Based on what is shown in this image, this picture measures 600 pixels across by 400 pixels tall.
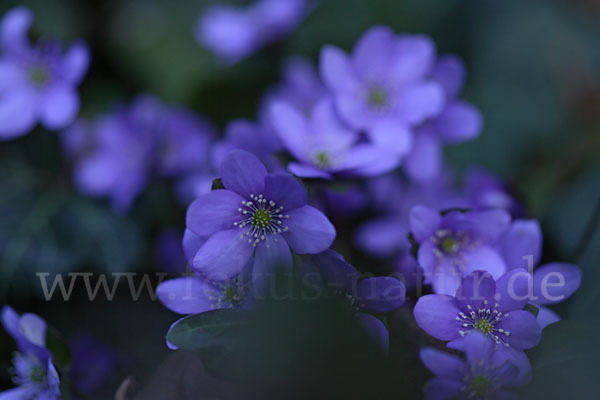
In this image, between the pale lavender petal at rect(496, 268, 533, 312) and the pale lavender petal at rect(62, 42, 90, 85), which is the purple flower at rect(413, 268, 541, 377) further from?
the pale lavender petal at rect(62, 42, 90, 85)

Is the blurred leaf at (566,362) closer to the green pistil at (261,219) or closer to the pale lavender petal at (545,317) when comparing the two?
the pale lavender petal at (545,317)

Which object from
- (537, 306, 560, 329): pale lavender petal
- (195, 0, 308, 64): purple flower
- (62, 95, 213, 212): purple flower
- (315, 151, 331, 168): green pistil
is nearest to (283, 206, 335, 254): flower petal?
(315, 151, 331, 168): green pistil

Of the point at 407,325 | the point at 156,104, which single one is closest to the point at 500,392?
the point at 407,325

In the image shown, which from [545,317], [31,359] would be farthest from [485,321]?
[31,359]

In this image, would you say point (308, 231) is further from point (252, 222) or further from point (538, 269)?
point (538, 269)

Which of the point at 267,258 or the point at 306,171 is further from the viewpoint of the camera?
the point at 306,171

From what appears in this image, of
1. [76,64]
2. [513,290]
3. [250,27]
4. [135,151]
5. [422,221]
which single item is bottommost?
[513,290]
